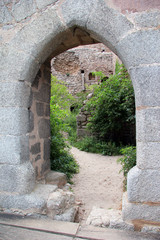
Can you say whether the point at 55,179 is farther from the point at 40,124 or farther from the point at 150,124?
the point at 150,124

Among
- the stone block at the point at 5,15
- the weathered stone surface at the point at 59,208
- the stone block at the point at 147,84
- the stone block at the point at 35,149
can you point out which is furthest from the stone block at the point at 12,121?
the stone block at the point at 147,84

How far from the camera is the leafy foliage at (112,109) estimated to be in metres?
6.77

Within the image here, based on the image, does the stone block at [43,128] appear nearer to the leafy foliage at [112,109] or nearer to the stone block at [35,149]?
the stone block at [35,149]

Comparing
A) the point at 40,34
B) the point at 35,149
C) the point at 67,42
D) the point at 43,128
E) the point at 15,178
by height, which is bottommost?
the point at 15,178

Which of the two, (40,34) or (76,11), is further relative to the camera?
(40,34)

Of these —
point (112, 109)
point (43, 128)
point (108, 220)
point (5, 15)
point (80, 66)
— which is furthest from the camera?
point (80, 66)

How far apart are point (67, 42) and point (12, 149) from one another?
1.56 meters

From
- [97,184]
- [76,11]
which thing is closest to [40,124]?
[76,11]

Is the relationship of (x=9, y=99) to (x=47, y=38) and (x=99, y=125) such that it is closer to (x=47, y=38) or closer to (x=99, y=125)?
(x=47, y=38)

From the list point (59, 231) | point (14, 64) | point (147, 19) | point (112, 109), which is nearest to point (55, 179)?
point (59, 231)

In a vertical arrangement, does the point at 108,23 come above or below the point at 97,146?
above

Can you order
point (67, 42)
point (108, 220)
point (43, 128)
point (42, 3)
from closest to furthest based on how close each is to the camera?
1. point (108, 220)
2. point (42, 3)
3. point (67, 42)
4. point (43, 128)

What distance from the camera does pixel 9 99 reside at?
2084mm

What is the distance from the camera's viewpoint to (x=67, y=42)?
254 centimetres
